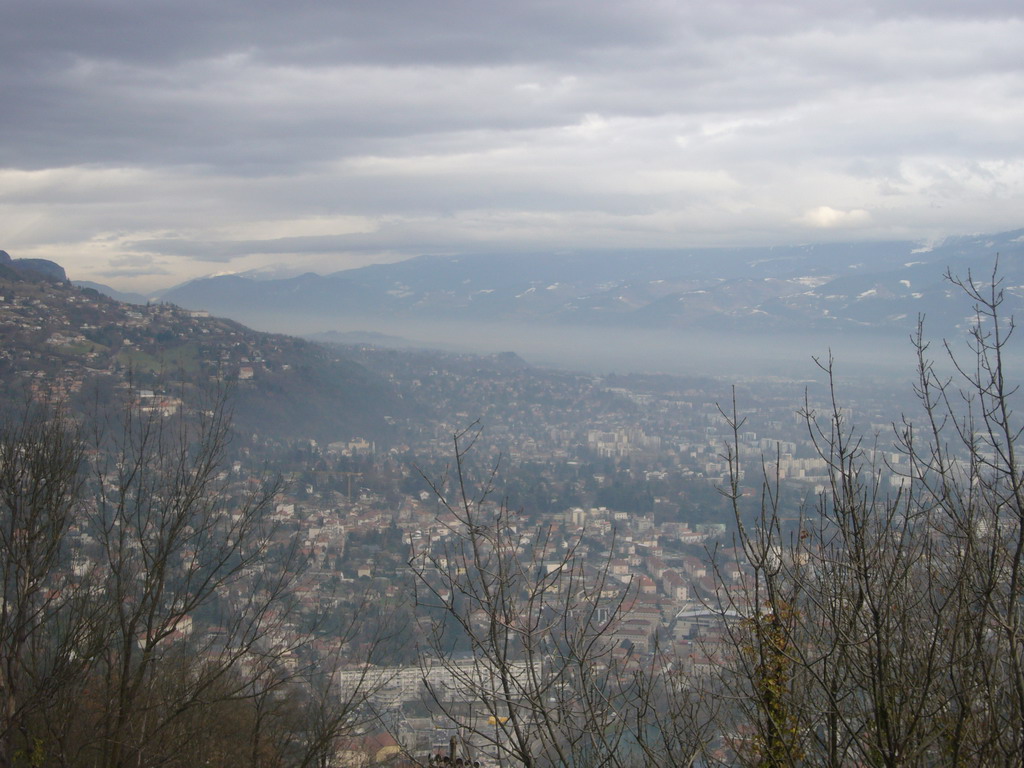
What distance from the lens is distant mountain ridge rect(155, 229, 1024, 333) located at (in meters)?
89.6

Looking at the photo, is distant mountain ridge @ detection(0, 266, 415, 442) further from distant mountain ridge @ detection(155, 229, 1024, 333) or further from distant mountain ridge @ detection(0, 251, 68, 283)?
distant mountain ridge @ detection(155, 229, 1024, 333)

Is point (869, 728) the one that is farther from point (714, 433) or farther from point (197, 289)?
point (197, 289)

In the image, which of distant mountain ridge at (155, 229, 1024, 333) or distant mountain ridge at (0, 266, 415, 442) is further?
distant mountain ridge at (155, 229, 1024, 333)

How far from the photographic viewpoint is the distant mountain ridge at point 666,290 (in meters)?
89.6

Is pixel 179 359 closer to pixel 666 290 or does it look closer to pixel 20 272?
pixel 20 272

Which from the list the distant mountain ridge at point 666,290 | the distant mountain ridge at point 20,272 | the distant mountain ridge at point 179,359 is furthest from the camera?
the distant mountain ridge at point 666,290

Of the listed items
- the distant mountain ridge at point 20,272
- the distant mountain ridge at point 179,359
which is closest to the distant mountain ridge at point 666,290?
the distant mountain ridge at point 179,359

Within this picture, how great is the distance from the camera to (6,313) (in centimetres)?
3622

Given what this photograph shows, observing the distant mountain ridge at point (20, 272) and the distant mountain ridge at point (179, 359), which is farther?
the distant mountain ridge at point (20, 272)

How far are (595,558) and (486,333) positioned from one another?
10998cm

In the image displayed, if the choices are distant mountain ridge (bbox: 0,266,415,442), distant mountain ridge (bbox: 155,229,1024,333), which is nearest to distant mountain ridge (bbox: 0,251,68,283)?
distant mountain ridge (bbox: 0,266,415,442)

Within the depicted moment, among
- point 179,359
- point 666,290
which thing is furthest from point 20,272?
point 666,290

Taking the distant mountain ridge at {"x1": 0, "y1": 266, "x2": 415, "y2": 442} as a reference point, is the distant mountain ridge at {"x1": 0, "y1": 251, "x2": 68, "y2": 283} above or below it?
above

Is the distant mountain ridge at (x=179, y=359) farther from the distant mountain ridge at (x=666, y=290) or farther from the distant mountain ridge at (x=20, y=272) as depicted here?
the distant mountain ridge at (x=666, y=290)
